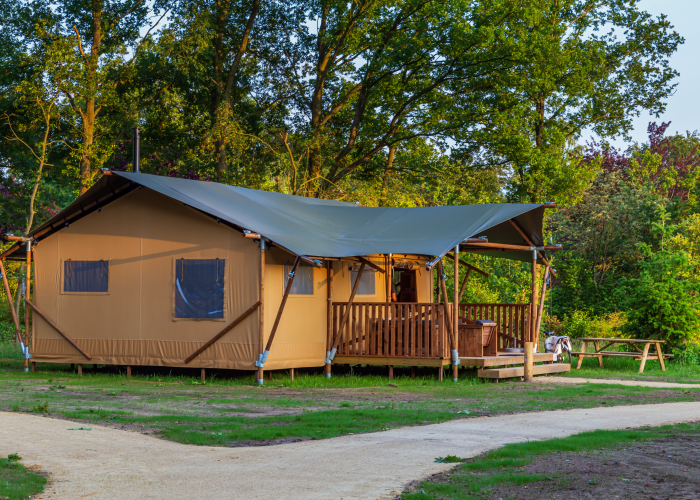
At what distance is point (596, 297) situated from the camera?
24.8 meters

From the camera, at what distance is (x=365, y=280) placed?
56.4ft

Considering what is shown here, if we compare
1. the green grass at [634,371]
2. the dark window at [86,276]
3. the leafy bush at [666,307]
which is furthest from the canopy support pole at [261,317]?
the leafy bush at [666,307]

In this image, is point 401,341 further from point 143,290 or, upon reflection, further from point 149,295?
point 143,290

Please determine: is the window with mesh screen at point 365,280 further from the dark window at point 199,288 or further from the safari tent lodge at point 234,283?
the dark window at point 199,288

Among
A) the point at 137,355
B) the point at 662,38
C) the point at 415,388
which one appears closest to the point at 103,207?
the point at 137,355

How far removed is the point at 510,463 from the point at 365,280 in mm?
10846

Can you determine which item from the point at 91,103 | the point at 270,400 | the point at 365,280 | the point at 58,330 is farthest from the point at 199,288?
the point at 91,103

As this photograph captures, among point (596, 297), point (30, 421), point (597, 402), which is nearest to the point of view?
point (30, 421)

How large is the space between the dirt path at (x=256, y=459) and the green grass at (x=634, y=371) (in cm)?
612

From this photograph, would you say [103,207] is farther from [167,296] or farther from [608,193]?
[608,193]

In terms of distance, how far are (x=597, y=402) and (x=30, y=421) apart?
7179 millimetres

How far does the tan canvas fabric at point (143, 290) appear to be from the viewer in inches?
552

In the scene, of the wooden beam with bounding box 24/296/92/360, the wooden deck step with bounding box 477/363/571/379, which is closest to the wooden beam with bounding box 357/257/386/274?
the wooden deck step with bounding box 477/363/571/379

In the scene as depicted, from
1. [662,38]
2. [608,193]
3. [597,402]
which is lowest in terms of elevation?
[597,402]
